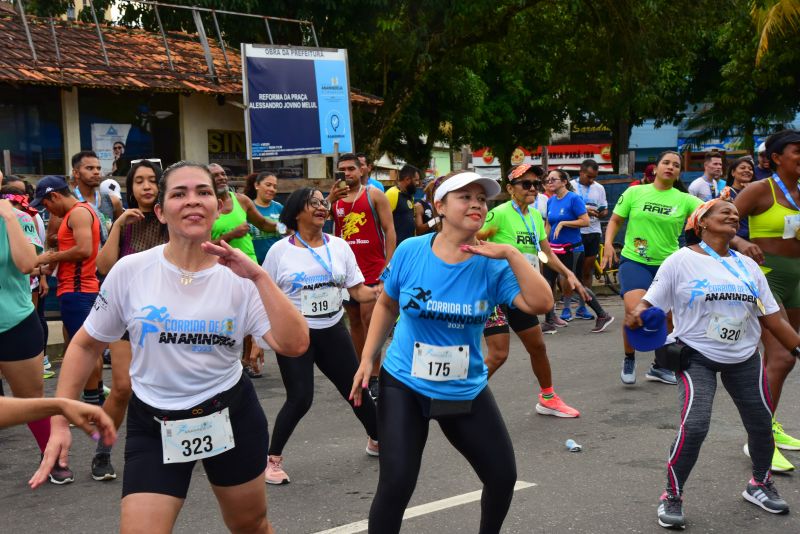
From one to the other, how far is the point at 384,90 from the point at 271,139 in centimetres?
1112

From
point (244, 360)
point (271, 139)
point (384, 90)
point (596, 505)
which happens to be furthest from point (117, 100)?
point (596, 505)

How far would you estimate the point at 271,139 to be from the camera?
1552 centimetres

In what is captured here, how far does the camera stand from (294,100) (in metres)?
15.7

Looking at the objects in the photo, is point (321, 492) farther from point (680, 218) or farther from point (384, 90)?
point (384, 90)

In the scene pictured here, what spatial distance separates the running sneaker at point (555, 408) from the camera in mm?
7719

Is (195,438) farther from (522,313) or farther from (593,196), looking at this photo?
(593,196)

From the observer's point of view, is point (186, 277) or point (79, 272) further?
point (79, 272)

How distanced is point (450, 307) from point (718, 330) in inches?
67.4

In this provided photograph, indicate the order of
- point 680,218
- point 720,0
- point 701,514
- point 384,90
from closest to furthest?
1. point 701,514
2. point 680,218
3. point 720,0
4. point 384,90

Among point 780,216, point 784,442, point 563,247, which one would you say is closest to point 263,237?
point 563,247

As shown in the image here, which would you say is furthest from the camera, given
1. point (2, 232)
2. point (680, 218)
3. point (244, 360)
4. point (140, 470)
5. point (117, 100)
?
point (117, 100)

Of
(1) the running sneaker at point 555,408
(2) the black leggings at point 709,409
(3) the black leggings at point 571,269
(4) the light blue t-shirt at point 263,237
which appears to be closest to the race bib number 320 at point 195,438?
(2) the black leggings at point 709,409

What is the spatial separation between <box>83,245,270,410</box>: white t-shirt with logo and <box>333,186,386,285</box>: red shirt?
504 centimetres

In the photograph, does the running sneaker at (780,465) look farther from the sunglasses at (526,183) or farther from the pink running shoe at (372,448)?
the sunglasses at (526,183)
